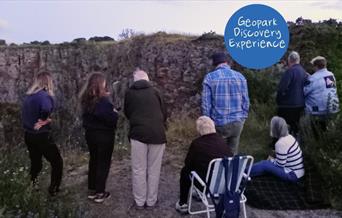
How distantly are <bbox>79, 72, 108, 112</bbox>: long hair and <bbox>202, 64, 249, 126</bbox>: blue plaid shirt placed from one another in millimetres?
1358

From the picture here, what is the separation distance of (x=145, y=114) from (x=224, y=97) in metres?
1.14

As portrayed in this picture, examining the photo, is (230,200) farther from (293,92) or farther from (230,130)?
(293,92)

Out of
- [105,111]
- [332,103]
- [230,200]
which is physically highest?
[105,111]

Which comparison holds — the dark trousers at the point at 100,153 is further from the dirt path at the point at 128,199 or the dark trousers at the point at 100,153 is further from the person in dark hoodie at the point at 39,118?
the person in dark hoodie at the point at 39,118

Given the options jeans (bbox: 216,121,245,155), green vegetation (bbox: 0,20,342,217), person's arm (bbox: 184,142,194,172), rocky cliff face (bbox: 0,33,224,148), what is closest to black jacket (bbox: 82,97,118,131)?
green vegetation (bbox: 0,20,342,217)

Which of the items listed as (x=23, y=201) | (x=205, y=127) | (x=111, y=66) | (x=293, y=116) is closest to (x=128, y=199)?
(x=205, y=127)

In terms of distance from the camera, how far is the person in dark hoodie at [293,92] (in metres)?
7.71

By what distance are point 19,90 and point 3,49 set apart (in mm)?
2029

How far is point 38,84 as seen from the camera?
610 cm

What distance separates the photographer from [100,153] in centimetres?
626

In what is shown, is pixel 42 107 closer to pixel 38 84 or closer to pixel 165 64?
pixel 38 84

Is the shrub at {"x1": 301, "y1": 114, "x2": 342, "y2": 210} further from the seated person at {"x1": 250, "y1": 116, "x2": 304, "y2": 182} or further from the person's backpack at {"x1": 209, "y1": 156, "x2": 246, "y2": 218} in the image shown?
the person's backpack at {"x1": 209, "y1": 156, "x2": 246, "y2": 218}

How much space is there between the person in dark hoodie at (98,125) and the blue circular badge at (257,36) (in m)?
2.43

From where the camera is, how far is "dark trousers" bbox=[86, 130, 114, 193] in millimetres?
6176
